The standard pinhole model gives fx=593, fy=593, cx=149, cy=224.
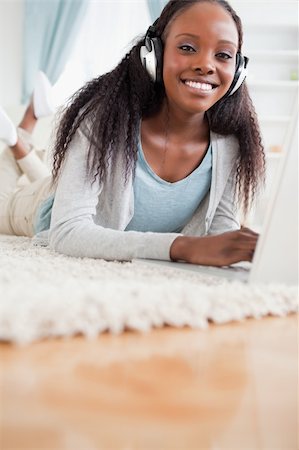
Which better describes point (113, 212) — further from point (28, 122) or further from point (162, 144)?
point (28, 122)

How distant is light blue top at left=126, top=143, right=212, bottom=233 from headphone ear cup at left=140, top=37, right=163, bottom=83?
6.7 inches

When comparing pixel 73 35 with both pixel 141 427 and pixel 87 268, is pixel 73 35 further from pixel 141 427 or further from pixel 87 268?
pixel 141 427

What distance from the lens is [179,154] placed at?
4.67ft

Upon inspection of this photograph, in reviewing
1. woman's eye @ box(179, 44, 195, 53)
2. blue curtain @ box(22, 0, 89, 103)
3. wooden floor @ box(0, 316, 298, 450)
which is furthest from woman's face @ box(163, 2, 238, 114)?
blue curtain @ box(22, 0, 89, 103)

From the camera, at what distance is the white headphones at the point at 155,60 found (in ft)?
4.16

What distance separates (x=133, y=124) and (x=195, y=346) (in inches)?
32.9

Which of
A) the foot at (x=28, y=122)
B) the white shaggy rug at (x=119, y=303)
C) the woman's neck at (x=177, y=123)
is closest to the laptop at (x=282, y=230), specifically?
the white shaggy rug at (x=119, y=303)

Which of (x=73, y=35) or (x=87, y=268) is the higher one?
(x=73, y=35)

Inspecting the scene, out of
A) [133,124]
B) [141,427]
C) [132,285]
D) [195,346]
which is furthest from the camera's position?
[133,124]

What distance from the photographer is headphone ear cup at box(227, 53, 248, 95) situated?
132cm

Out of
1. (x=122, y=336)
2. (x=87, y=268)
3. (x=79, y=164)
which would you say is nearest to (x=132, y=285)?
(x=122, y=336)

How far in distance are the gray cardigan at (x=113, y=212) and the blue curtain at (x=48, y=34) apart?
3375mm

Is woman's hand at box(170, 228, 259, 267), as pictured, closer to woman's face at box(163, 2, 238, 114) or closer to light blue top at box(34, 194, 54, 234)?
woman's face at box(163, 2, 238, 114)

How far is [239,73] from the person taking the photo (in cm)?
133
